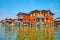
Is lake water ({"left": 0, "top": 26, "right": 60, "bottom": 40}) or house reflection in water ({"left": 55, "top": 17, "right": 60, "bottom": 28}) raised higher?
house reflection in water ({"left": 55, "top": 17, "right": 60, "bottom": 28})

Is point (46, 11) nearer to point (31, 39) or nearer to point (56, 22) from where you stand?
point (56, 22)

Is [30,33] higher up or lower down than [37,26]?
lower down

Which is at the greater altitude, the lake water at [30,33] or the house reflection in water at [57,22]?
the house reflection in water at [57,22]

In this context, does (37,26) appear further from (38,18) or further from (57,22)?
(57,22)

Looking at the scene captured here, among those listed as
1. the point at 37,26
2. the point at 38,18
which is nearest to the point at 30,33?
the point at 37,26

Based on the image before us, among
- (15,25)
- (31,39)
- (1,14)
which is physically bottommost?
(31,39)

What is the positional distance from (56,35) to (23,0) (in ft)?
2.50

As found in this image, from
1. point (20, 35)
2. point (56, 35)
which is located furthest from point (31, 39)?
point (56, 35)

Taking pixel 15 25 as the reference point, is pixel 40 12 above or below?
above

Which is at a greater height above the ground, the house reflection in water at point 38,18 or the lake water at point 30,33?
the house reflection in water at point 38,18

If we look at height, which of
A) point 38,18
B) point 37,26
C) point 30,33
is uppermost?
point 38,18

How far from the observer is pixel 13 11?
9.79 ft

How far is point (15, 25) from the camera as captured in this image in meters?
3.00

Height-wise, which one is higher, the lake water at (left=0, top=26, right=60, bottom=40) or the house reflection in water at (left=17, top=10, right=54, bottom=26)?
the house reflection in water at (left=17, top=10, right=54, bottom=26)
